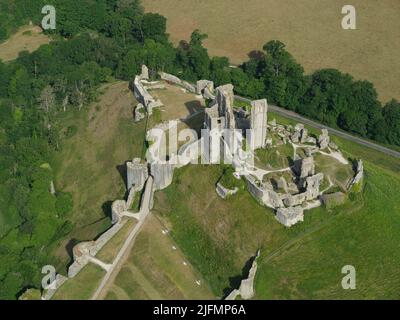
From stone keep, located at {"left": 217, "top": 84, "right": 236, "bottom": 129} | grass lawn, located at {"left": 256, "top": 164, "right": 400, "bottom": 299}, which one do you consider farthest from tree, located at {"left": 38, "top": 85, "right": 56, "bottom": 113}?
grass lawn, located at {"left": 256, "top": 164, "right": 400, "bottom": 299}

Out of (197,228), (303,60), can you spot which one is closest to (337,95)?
(303,60)

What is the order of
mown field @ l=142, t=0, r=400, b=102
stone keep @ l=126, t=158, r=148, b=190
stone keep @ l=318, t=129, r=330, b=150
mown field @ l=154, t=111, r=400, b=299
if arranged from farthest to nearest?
mown field @ l=142, t=0, r=400, b=102
stone keep @ l=318, t=129, r=330, b=150
stone keep @ l=126, t=158, r=148, b=190
mown field @ l=154, t=111, r=400, b=299

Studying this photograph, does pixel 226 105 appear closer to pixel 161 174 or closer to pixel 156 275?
pixel 161 174

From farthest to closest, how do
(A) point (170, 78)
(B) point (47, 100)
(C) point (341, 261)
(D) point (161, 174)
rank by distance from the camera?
(A) point (170, 78) < (B) point (47, 100) < (D) point (161, 174) < (C) point (341, 261)

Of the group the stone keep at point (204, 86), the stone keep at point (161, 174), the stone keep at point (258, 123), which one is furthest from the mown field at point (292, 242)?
the stone keep at point (204, 86)

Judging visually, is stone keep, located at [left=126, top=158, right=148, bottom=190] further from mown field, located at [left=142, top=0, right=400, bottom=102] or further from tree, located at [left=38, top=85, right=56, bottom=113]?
mown field, located at [left=142, top=0, right=400, bottom=102]

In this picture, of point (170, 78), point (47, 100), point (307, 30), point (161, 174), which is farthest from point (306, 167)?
point (307, 30)

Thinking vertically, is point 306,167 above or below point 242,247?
above
